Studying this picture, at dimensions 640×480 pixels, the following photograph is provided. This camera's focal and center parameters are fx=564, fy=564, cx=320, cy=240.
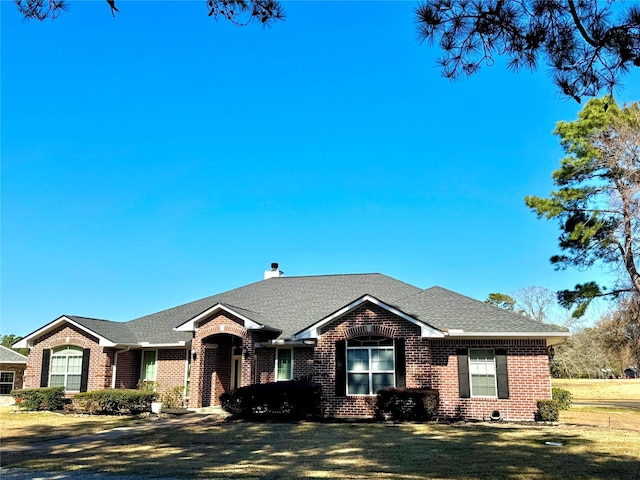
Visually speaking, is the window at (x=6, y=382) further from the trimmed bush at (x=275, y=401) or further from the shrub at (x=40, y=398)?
the trimmed bush at (x=275, y=401)

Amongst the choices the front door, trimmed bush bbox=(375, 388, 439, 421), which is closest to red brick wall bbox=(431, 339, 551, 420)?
trimmed bush bbox=(375, 388, 439, 421)

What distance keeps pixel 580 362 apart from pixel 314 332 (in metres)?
43.4

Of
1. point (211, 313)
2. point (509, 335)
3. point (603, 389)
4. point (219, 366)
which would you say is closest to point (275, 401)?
point (211, 313)

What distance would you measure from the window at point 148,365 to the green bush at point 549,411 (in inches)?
591

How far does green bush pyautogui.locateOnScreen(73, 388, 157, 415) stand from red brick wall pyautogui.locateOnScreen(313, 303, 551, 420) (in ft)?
21.8

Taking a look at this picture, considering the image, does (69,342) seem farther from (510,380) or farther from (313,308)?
(510,380)

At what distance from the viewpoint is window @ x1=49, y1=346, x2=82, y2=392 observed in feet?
75.5

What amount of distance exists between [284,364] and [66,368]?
30.8 ft

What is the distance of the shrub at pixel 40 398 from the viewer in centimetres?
2159

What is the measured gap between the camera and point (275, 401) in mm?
18016

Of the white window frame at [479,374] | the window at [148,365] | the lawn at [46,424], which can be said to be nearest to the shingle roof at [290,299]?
the window at [148,365]

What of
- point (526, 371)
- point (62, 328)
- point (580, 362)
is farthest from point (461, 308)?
point (580, 362)

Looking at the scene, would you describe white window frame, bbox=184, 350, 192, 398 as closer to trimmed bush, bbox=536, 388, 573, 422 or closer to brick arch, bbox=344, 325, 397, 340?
brick arch, bbox=344, 325, 397, 340

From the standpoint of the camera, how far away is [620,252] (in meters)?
25.8
